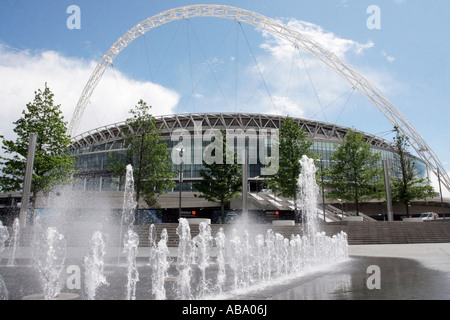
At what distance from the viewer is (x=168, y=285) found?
28.2 feet

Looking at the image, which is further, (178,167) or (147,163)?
(178,167)

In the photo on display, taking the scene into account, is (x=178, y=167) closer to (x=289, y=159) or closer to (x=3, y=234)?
(x=289, y=159)

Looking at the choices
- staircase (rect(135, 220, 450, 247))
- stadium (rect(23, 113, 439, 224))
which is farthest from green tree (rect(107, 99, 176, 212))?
stadium (rect(23, 113, 439, 224))

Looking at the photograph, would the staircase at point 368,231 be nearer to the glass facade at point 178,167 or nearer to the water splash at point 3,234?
the water splash at point 3,234

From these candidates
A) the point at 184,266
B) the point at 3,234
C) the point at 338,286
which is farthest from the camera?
the point at 3,234

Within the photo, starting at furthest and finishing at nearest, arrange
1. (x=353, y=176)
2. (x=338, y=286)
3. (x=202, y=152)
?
(x=202, y=152) → (x=353, y=176) → (x=338, y=286)

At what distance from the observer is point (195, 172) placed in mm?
57625

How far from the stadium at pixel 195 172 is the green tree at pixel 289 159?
276 inches

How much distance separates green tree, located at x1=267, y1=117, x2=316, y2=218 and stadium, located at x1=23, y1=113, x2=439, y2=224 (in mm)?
7002

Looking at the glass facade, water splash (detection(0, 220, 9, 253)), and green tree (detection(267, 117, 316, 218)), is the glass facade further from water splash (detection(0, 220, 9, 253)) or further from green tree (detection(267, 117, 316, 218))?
water splash (detection(0, 220, 9, 253))

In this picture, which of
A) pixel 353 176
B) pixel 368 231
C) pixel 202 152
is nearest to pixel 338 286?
pixel 368 231

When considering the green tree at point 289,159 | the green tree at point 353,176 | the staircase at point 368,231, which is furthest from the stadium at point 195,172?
the staircase at point 368,231

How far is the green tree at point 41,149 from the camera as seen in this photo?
82.9 ft

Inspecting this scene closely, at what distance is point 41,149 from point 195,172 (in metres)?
32.5
